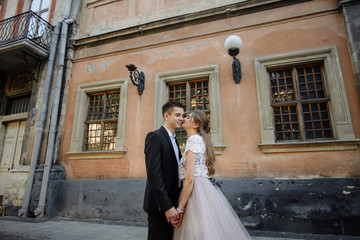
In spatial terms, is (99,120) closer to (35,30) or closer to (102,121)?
(102,121)

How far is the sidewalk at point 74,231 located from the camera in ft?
13.2

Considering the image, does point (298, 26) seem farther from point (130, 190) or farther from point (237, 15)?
point (130, 190)

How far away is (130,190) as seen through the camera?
5.30 metres

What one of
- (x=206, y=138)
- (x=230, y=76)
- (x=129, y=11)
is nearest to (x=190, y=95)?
(x=230, y=76)

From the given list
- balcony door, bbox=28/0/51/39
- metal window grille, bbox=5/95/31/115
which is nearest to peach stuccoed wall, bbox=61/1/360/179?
metal window grille, bbox=5/95/31/115

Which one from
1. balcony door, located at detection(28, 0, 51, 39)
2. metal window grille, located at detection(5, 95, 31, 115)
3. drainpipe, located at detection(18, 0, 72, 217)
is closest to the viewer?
drainpipe, located at detection(18, 0, 72, 217)

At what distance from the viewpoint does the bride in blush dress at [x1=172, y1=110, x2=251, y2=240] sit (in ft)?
6.71

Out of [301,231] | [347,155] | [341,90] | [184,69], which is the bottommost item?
[301,231]

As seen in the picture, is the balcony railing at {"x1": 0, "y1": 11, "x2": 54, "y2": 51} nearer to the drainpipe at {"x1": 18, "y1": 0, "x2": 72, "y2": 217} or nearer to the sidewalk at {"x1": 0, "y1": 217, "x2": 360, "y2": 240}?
the drainpipe at {"x1": 18, "y1": 0, "x2": 72, "y2": 217}

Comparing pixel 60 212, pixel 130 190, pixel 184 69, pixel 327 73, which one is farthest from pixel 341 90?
pixel 60 212

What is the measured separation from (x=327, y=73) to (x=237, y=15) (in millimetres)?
2692

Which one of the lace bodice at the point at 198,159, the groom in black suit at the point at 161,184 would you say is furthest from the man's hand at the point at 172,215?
the lace bodice at the point at 198,159

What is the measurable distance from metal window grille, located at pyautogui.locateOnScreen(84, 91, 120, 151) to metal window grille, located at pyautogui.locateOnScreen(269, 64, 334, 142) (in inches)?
177

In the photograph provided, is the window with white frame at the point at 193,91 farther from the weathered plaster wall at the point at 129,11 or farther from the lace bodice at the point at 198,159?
the lace bodice at the point at 198,159
